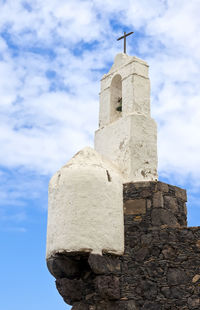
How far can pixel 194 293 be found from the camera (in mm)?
8656

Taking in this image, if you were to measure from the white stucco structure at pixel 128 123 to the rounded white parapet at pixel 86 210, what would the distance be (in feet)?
2.42

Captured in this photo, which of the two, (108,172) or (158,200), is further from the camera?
(108,172)

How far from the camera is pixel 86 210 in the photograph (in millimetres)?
8961

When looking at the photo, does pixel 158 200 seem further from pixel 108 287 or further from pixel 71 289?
pixel 71 289

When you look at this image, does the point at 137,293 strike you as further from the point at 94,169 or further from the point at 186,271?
the point at 94,169

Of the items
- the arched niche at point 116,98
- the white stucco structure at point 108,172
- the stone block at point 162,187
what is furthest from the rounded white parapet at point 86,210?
the arched niche at point 116,98

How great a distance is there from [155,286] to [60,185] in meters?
2.56

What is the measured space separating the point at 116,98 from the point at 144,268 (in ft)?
14.5

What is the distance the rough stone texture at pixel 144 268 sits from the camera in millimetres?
8680

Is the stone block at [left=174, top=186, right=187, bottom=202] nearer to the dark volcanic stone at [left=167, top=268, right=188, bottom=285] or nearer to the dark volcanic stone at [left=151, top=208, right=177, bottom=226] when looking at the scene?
the dark volcanic stone at [left=151, top=208, right=177, bottom=226]

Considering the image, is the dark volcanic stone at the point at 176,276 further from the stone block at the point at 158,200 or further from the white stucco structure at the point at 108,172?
the stone block at the point at 158,200

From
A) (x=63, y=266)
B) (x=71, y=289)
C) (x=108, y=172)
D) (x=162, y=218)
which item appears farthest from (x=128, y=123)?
(x=71, y=289)

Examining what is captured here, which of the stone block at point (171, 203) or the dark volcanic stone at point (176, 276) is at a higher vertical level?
the stone block at point (171, 203)

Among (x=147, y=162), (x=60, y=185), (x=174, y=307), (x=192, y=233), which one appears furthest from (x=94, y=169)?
(x=174, y=307)
